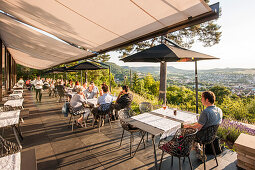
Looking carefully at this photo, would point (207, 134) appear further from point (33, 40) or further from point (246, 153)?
point (33, 40)

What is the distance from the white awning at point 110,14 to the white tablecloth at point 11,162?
8.39 ft

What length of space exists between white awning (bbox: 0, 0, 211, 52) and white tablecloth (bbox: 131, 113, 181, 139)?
6.38ft

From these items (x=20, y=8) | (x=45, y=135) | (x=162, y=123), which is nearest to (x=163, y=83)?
(x=162, y=123)

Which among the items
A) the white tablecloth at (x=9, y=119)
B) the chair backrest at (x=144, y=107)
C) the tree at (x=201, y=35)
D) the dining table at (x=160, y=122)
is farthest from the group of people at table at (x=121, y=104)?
the tree at (x=201, y=35)

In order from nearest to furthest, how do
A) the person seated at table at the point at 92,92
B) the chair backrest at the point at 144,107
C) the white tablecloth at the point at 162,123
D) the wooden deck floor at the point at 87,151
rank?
1. the white tablecloth at the point at 162,123
2. the wooden deck floor at the point at 87,151
3. the chair backrest at the point at 144,107
4. the person seated at table at the point at 92,92

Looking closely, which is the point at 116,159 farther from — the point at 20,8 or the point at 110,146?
the point at 20,8

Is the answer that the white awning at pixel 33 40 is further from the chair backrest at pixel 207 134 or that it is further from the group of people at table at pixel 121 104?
the chair backrest at pixel 207 134

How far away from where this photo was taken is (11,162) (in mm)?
1432

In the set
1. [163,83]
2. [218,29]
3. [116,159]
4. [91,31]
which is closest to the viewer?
[116,159]

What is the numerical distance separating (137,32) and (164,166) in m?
2.97

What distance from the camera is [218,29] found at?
815 cm

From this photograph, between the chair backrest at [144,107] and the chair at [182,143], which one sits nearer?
the chair at [182,143]

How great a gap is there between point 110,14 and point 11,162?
273cm

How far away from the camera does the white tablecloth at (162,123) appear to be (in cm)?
243
